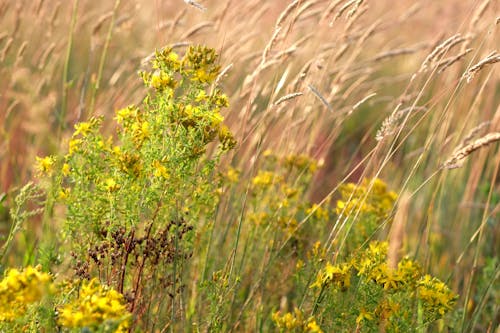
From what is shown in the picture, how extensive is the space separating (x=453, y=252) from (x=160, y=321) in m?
1.73

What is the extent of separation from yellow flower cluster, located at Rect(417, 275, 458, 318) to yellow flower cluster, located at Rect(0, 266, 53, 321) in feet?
3.28

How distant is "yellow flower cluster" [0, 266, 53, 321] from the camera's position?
1255 mm

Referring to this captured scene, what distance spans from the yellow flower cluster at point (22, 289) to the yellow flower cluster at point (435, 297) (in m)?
1.00

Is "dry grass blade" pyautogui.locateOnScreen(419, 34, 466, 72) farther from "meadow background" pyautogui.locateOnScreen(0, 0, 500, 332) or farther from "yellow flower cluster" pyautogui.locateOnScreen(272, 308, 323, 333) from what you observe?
"yellow flower cluster" pyautogui.locateOnScreen(272, 308, 323, 333)

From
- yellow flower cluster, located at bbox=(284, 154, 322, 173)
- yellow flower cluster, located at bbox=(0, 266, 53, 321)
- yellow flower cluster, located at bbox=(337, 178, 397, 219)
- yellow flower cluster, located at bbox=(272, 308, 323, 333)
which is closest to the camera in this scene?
yellow flower cluster, located at bbox=(0, 266, 53, 321)

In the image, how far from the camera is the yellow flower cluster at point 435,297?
5.96 ft

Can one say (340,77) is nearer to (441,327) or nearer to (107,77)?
(441,327)

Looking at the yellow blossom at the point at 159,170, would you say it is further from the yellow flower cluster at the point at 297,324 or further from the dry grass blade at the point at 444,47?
the dry grass blade at the point at 444,47

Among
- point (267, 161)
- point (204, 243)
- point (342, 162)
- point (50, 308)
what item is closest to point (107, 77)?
point (342, 162)

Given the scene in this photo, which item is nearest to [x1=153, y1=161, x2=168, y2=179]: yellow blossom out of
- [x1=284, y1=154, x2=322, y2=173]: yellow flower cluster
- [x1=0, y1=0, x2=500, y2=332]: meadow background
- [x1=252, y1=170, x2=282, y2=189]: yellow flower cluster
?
[x1=0, y1=0, x2=500, y2=332]: meadow background

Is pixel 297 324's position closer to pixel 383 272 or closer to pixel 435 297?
pixel 383 272

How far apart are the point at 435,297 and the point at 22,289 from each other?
1.06m

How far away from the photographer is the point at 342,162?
4.41 m

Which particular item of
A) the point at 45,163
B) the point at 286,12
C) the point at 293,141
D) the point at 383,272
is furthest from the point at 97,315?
the point at 293,141
